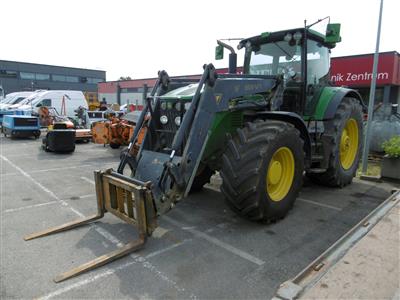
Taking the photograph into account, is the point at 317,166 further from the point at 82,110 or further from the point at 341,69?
the point at 341,69

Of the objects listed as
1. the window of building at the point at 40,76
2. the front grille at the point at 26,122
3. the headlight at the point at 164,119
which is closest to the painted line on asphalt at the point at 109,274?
the headlight at the point at 164,119

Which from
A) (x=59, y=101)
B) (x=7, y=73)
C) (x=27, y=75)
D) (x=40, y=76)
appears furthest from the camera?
(x=40, y=76)

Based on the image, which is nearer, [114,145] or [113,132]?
[113,132]

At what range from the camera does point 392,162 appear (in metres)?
6.23

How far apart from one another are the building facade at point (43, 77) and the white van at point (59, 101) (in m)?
36.6

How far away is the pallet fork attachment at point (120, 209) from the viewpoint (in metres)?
3.21

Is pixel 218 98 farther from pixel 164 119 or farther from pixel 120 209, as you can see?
Answer: pixel 120 209

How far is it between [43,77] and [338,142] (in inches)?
2427

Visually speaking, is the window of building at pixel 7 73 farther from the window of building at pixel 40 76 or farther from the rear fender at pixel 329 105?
the rear fender at pixel 329 105

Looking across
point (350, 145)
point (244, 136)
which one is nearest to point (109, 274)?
point (244, 136)

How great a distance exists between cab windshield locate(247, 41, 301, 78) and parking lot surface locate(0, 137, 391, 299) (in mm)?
2268

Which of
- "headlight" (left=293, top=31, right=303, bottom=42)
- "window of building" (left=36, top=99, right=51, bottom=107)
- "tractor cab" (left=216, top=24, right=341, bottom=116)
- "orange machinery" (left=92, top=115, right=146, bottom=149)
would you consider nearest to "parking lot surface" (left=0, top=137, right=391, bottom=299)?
"tractor cab" (left=216, top=24, right=341, bottom=116)

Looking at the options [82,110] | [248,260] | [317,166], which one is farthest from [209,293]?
[82,110]

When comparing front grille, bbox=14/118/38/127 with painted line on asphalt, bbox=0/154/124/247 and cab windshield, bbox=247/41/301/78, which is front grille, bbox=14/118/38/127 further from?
cab windshield, bbox=247/41/301/78
